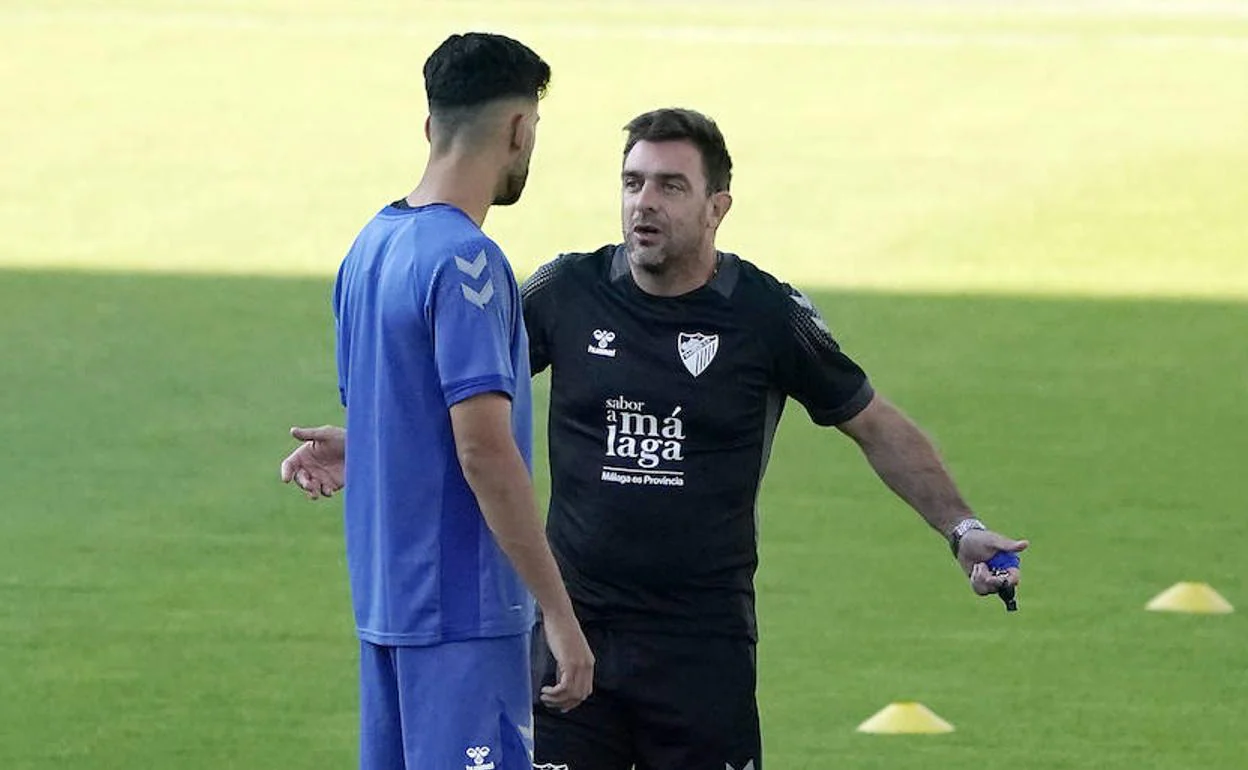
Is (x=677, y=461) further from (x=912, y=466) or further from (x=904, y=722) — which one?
(x=904, y=722)

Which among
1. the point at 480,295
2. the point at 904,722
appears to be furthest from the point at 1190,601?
the point at 480,295

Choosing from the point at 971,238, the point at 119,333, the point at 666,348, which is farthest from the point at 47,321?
the point at 666,348

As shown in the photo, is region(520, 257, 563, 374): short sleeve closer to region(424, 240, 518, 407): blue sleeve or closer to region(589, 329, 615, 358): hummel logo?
region(589, 329, 615, 358): hummel logo

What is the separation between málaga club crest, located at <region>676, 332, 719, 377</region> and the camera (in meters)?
6.16

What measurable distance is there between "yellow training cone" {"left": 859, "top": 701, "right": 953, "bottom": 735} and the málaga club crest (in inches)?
111

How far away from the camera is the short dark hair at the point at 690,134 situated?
6.20 m

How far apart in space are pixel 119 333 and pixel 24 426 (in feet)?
8.37

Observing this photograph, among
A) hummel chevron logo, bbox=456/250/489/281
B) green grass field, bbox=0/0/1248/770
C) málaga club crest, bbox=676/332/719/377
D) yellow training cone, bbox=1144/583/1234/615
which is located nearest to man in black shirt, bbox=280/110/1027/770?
málaga club crest, bbox=676/332/719/377

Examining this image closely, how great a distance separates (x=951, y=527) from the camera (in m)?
6.17

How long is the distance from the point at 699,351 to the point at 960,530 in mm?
719

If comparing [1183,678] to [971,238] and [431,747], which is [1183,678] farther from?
[971,238]

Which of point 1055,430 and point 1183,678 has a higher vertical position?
point 1055,430

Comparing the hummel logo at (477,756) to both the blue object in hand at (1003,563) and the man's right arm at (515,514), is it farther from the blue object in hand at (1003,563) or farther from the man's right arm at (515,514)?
the blue object in hand at (1003,563)

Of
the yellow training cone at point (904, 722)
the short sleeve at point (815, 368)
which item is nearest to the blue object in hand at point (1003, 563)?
the short sleeve at point (815, 368)
